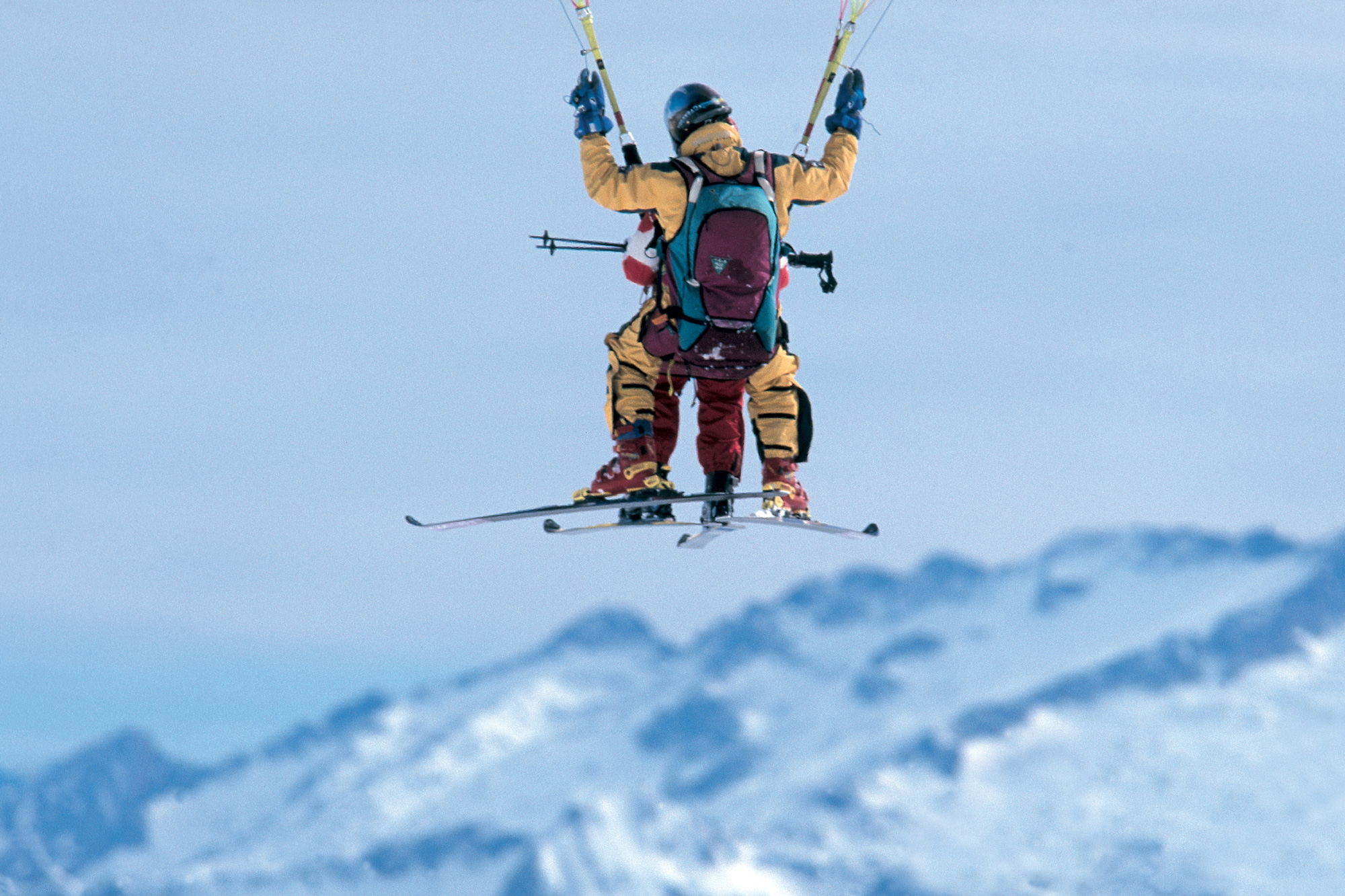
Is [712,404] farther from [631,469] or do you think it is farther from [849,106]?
[849,106]

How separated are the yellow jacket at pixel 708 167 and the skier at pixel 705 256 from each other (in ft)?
0.03

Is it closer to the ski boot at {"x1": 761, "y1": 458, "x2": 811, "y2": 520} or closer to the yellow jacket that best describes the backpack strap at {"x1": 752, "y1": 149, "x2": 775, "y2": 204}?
the yellow jacket

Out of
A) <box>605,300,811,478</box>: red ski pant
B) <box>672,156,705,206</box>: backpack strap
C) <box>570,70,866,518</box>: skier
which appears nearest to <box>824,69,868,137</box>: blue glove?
<box>570,70,866,518</box>: skier

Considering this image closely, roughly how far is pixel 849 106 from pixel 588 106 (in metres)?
2.97

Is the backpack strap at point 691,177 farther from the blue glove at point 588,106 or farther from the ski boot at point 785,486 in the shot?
the ski boot at point 785,486

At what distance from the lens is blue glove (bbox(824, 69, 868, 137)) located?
77.8 ft

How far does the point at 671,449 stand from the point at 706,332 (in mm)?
2170

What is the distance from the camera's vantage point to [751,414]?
25125mm

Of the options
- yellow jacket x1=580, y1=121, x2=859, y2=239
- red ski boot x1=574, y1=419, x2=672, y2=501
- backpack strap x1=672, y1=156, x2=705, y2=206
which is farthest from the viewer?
red ski boot x1=574, y1=419, x2=672, y2=501

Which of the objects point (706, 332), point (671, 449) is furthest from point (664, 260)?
point (671, 449)

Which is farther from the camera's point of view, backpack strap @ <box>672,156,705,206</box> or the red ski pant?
the red ski pant

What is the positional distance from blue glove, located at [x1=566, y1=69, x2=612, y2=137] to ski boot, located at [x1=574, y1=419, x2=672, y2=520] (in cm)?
362

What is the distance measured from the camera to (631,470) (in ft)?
80.8

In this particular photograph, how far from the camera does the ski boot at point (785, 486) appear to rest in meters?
24.8
